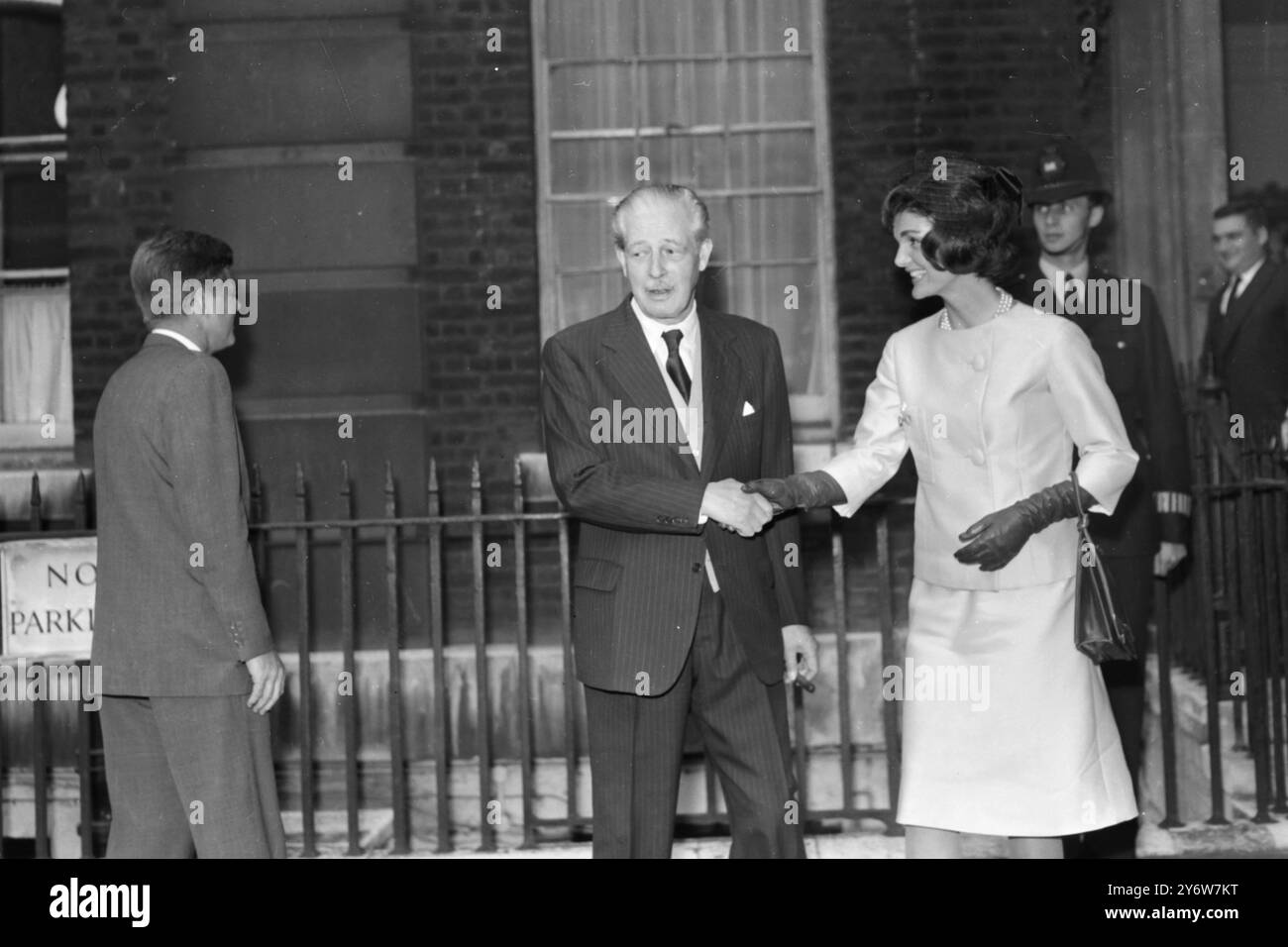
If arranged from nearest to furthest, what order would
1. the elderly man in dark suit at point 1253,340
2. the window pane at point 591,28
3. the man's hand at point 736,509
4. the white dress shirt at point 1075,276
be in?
1. the man's hand at point 736,509
2. the white dress shirt at point 1075,276
3. the elderly man in dark suit at point 1253,340
4. the window pane at point 591,28

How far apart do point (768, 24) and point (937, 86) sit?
Result: 80 cm

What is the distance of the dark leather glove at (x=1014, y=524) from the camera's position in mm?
3707

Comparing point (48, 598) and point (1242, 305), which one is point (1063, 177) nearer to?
point (1242, 305)

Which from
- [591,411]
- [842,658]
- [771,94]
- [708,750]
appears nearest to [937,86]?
[771,94]

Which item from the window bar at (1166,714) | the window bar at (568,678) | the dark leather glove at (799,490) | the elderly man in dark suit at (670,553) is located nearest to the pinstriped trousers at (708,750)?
the elderly man in dark suit at (670,553)

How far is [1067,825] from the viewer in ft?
12.3

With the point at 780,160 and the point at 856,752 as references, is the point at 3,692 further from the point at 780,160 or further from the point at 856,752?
the point at 780,160

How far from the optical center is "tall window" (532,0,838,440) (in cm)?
668

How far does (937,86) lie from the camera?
669 cm

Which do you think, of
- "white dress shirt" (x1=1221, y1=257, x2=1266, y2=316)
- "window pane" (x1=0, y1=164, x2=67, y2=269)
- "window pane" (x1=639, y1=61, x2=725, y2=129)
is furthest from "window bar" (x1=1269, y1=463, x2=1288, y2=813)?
"window pane" (x1=0, y1=164, x2=67, y2=269)

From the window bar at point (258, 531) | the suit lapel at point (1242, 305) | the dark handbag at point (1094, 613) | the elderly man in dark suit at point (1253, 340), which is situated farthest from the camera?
the suit lapel at point (1242, 305)

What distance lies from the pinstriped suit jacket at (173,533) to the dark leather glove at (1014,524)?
1.85 meters

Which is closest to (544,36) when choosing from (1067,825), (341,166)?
(341,166)

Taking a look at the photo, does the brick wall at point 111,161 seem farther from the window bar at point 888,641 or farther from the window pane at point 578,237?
the window bar at point 888,641
